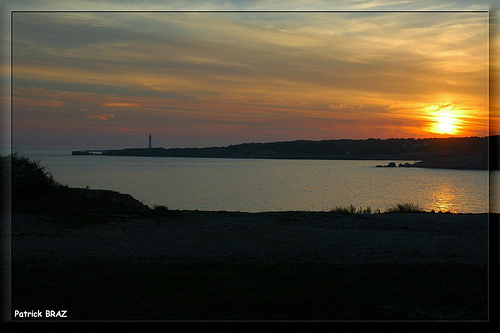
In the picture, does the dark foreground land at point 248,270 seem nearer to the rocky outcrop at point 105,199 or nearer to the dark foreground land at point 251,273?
the dark foreground land at point 251,273

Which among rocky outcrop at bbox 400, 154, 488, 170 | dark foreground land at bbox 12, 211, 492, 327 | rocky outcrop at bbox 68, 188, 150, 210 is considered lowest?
dark foreground land at bbox 12, 211, 492, 327

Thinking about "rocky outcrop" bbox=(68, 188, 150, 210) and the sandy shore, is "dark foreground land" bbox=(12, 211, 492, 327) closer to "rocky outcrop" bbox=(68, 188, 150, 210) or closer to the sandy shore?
the sandy shore

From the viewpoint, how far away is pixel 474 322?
5824mm

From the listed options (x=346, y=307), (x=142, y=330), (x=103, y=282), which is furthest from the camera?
(x=103, y=282)

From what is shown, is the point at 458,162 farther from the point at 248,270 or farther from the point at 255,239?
the point at 248,270

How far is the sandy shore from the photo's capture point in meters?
9.90

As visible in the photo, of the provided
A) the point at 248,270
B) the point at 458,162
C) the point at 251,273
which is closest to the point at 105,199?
the point at 248,270

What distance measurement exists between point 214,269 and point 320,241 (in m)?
4.34

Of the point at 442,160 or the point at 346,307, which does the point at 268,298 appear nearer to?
the point at 346,307

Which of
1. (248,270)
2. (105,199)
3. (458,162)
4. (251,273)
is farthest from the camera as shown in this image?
(458,162)

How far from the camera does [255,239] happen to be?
12273mm

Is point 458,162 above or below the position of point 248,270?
above

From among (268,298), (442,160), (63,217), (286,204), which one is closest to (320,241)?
(268,298)

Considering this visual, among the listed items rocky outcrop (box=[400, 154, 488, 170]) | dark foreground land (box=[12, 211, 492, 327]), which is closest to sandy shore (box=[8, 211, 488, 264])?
dark foreground land (box=[12, 211, 492, 327])
